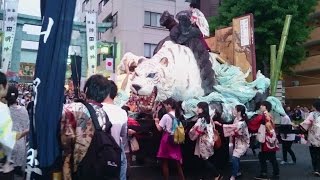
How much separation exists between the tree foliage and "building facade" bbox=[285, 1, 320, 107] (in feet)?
26.4

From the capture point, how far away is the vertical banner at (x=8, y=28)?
17000 mm

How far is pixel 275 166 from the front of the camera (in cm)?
810

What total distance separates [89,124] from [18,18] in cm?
1674

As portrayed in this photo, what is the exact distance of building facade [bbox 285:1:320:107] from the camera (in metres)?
27.7

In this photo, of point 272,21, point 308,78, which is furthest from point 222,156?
point 308,78

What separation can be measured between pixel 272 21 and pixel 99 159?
53.8 ft

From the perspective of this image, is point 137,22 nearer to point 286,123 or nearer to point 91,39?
point 91,39

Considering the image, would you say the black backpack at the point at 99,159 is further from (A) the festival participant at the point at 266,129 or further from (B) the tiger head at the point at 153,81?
(A) the festival participant at the point at 266,129

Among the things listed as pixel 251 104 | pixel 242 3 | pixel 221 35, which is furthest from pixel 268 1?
pixel 251 104

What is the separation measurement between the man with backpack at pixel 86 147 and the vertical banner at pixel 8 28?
1488 cm

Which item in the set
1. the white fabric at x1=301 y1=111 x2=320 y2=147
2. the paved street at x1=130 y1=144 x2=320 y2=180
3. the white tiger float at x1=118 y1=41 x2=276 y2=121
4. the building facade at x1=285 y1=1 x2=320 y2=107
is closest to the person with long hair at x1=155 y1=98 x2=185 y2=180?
the white tiger float at x1=118 y1=41 x2=276 y2=121

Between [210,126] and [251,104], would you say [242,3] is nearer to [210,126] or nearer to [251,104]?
[251,104]

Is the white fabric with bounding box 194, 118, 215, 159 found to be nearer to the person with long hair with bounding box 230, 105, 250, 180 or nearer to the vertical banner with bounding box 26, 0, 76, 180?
the person with long hair with bounding box 230, 105, 250, 180

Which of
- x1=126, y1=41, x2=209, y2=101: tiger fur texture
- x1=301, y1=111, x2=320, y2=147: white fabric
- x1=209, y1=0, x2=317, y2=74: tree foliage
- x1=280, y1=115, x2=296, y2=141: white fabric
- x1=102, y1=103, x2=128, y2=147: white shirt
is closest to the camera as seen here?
x1=102, y1=103, x2=128, y2=147: white shirt
